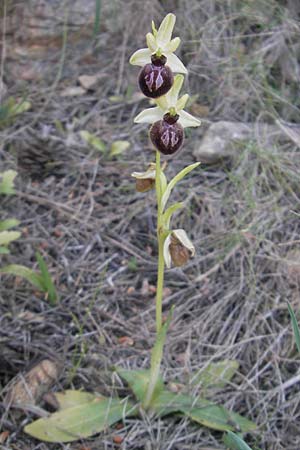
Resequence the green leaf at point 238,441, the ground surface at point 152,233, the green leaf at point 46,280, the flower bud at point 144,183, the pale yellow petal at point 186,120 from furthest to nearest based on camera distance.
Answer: the green leaf at point 46,280
the ground surface at point 152,233
the flower bud at point 144,183
the pale yellow petal at point 186,120
the green leaf at point 238,441

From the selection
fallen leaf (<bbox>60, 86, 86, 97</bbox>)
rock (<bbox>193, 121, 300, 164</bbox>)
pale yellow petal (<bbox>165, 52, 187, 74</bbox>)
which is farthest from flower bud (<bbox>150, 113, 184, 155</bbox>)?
Answer: fallen leaf (<bbox>60, 86, 86, 97</bbox>)

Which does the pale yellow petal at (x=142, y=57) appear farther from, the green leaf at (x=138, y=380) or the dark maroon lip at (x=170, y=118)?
the green leaf at (x=138, y=380)

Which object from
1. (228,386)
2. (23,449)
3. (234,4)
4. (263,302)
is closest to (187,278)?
(263,302)

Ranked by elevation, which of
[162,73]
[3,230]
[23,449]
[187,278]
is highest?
[162,73]

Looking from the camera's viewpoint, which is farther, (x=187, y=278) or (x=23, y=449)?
(x=187, y=278)

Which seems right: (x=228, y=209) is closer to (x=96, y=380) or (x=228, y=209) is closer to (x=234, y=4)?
(x=96, y=380)

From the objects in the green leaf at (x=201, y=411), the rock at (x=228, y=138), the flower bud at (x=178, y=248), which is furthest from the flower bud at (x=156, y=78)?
the rock at (x=228, y=138)
